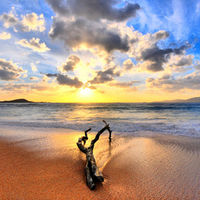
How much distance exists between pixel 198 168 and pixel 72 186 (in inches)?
200

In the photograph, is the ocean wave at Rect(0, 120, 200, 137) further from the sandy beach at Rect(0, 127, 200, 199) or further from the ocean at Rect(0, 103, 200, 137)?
the sandy beach at Rect(0, 127, 200, 199)

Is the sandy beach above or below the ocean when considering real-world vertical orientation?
above

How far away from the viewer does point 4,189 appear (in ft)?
11.3

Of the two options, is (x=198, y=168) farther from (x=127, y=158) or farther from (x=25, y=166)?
(x=25, y=166)

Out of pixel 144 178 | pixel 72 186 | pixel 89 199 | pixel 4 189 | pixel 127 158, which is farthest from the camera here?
pixel 127 158

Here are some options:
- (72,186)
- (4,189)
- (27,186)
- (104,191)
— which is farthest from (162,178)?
(4,189)

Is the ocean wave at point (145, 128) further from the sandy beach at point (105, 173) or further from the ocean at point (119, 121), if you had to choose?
the sandy beach at point (105, 173)

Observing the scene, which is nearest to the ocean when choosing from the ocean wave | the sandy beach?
the ocean wave

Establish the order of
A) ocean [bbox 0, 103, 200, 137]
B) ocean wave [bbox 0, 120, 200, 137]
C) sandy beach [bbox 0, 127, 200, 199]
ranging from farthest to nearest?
ocean [bbox 0, 103, 200, 137], ocean wave [bbox 0, 120, 200, 137], sandy beach [bbox 0, 127, 200, 199]

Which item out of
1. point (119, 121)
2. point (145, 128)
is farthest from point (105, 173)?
point (119, 121)

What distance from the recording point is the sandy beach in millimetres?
3492

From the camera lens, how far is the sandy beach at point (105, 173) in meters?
3.49

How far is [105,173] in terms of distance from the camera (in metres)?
4.56

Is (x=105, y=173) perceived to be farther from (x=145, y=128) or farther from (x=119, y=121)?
(x=119, y=121)
